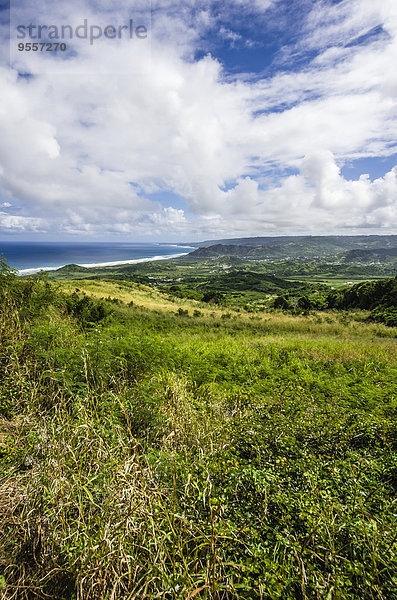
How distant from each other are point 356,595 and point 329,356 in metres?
8.97

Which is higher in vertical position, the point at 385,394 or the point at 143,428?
the point at 143,428

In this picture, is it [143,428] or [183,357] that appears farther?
[183,357]

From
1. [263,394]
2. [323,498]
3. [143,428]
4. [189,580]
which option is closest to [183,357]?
[263,394]

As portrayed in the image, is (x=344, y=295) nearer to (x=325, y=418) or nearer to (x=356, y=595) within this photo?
(x=325, y=418)

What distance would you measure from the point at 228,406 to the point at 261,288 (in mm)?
126540

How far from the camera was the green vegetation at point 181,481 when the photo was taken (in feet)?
6.13

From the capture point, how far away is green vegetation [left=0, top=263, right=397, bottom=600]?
73.5 inches

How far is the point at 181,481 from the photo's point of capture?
2.85 m

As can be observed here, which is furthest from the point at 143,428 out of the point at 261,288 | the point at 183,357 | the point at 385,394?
the point at 261,288

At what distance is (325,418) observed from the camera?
4.51 m

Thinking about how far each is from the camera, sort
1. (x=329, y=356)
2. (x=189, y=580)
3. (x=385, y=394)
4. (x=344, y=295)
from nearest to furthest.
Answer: (x=189, y=580)
(x=385, y=394)
(x=329, y=356)
(x=344, y=295)

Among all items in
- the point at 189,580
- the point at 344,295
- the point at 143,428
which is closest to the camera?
the point at 189,580

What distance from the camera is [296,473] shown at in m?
3.22

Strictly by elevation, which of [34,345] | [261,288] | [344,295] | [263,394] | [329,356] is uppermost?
[34,345]
